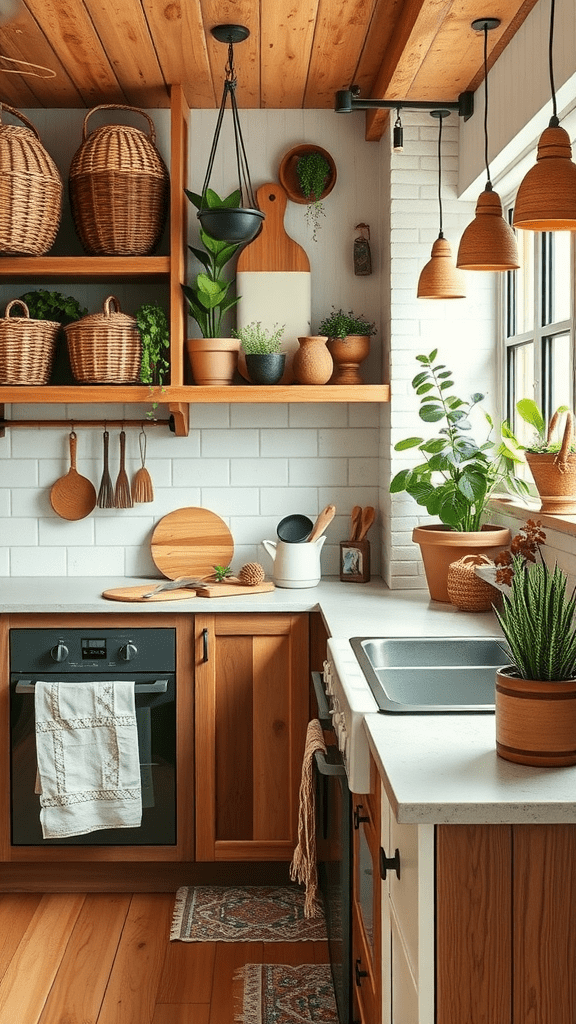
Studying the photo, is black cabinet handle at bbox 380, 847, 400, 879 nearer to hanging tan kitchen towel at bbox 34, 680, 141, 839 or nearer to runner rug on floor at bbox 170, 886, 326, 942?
runner rug on floor at bbox 170, 886, 326, 942

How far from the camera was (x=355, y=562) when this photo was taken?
3.82 metres

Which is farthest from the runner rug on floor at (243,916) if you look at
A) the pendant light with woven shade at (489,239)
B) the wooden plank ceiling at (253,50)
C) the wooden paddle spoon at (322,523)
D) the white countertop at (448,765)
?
the wooden plank ceiling at (253,50)

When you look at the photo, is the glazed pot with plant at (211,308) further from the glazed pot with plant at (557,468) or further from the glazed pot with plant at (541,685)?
the glazed pot with plant at (541,685)

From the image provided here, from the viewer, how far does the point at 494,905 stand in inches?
61.2

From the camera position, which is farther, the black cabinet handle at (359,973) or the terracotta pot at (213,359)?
the terracotta pot at (213,359)

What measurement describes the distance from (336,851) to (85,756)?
3.44 feet

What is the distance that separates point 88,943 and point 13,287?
2297 mm

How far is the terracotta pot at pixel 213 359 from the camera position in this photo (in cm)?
368

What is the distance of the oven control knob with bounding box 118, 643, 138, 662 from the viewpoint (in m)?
3.36

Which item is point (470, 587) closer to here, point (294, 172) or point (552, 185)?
point (552, 185)

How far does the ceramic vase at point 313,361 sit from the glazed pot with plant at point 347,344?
73 mm

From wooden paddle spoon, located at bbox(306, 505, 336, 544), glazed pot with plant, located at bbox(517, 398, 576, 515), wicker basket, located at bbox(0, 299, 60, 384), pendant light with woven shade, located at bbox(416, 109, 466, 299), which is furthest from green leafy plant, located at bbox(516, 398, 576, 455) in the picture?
wicker basket, located at bbox(0, 299, 60, 384)

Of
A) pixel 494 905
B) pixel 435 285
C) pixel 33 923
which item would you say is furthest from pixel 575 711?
pixel 33 923

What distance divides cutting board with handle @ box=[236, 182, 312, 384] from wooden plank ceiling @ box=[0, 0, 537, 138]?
411 millimetres
